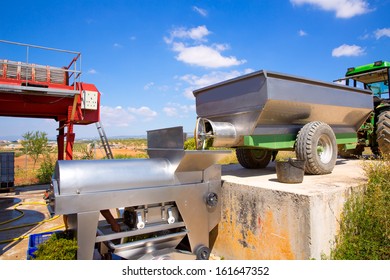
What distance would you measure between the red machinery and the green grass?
766cm

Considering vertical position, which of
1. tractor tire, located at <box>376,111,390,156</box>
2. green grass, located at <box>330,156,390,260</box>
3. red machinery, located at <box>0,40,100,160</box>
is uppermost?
red machinery, located at <box>0,40,100,160</box>

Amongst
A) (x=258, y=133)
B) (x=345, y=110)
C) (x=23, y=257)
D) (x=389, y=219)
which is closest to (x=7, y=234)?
(x=23, y=257)

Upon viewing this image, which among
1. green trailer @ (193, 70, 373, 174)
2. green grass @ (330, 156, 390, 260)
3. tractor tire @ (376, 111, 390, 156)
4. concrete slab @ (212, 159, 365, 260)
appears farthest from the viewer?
tractor tire @ (376, 111, 390, 156)

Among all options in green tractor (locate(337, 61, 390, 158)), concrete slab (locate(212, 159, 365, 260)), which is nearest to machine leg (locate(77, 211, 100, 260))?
concrete slab (locate(212, 159, 365, 260))

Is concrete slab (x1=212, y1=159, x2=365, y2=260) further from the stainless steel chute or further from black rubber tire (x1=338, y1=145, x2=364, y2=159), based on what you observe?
black rubber tire (x1=338, y1=145, x2=364, y2=159)

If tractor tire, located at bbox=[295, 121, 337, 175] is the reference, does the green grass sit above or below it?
below

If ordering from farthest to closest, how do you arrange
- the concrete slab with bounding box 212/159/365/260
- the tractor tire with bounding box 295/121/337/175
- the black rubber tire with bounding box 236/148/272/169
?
the black rubber tire with bounding box 236/148/272/169 → the tractor tire with bounding box 295/121/337/175 → the concrete slab with bounding box 212/159/365/260

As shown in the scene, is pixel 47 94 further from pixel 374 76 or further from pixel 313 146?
pixel 374 76

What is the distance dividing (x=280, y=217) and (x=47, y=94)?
290 inches

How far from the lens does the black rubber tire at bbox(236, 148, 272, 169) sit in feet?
19.4

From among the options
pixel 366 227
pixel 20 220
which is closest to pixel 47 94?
pixel 20 220

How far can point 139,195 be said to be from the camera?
9.67ft

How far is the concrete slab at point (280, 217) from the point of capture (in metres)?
3.10

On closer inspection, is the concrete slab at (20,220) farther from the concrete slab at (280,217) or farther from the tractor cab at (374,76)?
the tractor cab at (374,76)
